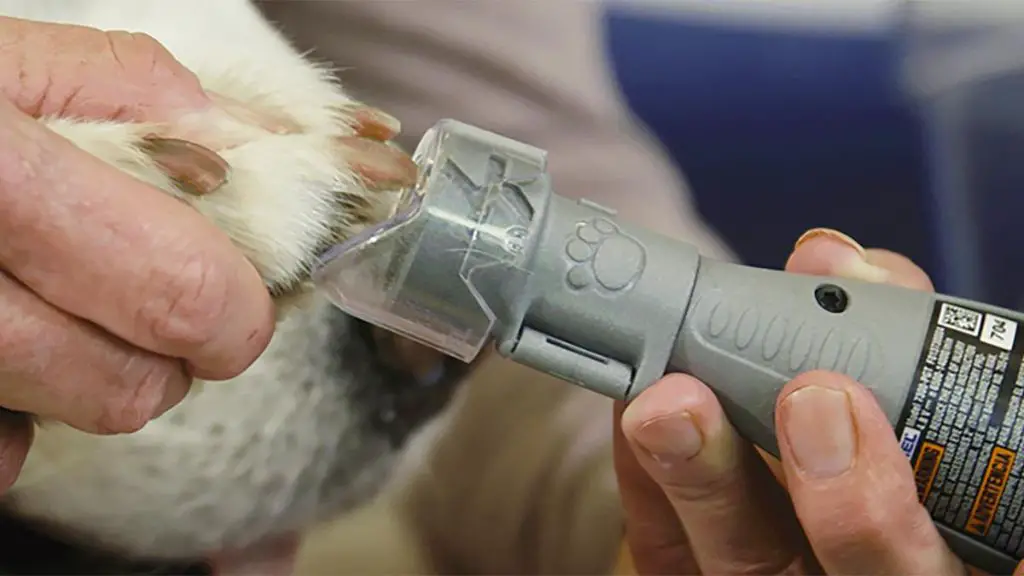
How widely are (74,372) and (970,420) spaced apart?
1.29ft

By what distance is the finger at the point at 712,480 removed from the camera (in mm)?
496

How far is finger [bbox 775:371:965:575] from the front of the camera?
1.57 ft

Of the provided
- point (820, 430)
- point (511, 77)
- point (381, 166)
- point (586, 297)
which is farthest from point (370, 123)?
point (511, 77)

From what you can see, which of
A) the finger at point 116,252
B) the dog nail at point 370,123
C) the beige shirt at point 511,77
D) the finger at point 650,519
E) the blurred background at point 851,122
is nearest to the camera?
the finger at point 116,252

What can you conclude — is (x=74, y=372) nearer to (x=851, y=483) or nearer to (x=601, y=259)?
(x=601, y=259)

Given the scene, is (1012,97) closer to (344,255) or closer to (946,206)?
(946,206)

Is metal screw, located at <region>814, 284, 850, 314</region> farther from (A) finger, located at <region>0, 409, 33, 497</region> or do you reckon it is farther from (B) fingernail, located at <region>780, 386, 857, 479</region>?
(A) finger, located at <region>0, 409, 33, 497</region>

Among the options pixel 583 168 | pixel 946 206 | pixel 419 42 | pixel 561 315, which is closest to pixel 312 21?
pixel 419 42

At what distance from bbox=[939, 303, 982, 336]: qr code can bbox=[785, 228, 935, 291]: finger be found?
98 millimetres

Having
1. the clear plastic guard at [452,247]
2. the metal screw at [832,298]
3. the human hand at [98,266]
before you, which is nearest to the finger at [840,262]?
the metal screw at [832,298]

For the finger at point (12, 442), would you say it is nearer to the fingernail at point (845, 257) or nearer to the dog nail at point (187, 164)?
the dog nail at point (187, 164)

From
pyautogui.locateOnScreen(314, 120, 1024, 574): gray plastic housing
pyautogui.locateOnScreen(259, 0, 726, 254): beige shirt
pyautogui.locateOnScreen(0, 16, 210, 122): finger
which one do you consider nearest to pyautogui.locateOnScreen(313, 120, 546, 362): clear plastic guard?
pyautogui.locateOnScreen(314, 120, 1024, 574): gray plastic housing

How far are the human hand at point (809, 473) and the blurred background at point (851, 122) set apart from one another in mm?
474

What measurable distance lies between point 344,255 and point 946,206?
79 centimetres
